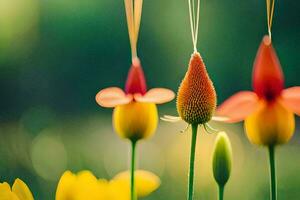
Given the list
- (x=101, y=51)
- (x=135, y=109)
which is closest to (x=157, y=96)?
(x=135, y=109)

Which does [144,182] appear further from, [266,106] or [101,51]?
[101,51]

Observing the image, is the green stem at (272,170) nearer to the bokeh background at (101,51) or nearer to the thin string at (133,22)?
the thin string at (133,22)

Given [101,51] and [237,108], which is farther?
[101,51]

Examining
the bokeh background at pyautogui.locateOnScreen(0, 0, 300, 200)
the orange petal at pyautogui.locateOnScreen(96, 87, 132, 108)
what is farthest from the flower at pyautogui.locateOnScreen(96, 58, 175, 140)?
the bokeh background at pyautogui.locateOnScreen(0, 0, 300, 200)

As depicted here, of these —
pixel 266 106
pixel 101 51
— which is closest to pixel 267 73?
pixel 266 106

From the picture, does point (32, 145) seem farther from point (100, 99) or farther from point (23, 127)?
point (100, 99)

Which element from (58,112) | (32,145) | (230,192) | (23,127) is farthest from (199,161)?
(58,112)

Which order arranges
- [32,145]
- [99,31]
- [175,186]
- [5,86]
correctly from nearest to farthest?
1. [175,186]
2. [32,145]
3. [5,86]
4. [99,31]
